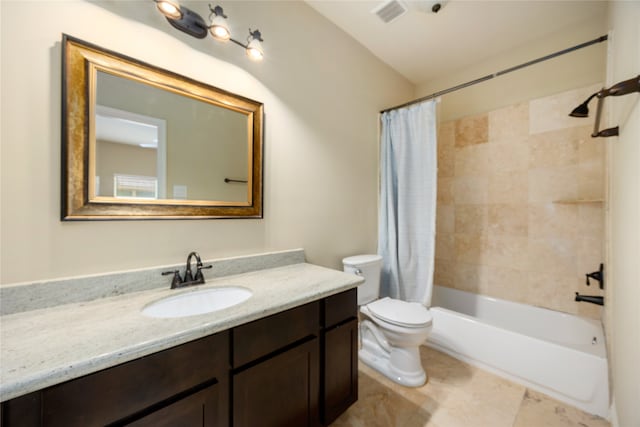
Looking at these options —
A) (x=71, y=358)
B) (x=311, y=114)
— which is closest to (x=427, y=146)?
(x=311, y=114)

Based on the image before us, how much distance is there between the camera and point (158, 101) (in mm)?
1185

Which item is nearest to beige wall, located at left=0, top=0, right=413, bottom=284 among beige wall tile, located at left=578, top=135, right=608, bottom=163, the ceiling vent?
the ceiling vent

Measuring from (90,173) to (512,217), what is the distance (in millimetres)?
2953

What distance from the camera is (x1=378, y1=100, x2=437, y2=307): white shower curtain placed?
6.80ft

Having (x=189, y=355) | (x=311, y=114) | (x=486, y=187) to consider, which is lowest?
(x=189, y=355)

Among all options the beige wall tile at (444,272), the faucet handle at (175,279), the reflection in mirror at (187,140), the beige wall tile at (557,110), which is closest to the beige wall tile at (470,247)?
the beige wall tile at (444,272)

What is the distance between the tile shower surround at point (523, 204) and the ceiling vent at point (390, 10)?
1.24 meters

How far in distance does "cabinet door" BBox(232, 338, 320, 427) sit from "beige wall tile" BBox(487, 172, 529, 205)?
2175 millimetres

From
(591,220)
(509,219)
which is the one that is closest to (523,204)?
(509,219)

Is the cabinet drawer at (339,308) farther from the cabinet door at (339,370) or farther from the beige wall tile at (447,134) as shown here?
the beige wall tile at (447,134)

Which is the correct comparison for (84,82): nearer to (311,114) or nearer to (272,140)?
(272,140)

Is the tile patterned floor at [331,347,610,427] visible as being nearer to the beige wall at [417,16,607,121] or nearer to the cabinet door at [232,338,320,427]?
the cabinet door at [232,338,320,427]

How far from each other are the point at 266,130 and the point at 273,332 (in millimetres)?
1167

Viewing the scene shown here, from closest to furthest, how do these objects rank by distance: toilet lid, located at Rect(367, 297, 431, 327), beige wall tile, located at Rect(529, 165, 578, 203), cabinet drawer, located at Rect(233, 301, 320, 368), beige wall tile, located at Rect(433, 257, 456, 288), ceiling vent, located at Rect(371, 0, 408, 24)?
cabinet drawer, located at Rect(233, 301, 320, 368)
toilet lid, located at Rect(367, 297, 431, 327)
ceiling vent, located at Rect(371, 0, 408, 24)
beige wall tile, located at Rect(529, 165, 578, 203)
beige wall tile, located at Rect(433, 257, 456, 288)
